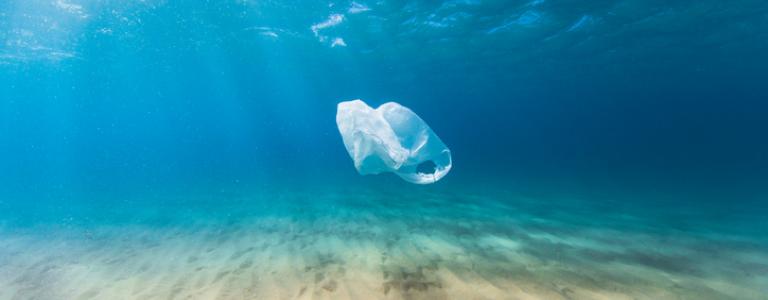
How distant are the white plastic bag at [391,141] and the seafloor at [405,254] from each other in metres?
1.30

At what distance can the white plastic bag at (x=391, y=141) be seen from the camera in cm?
560

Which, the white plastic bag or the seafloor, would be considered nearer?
the seafloor

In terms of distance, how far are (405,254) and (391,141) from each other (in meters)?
1.73

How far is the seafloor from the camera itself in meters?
4.11

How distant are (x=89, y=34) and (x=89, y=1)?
4.76 metres

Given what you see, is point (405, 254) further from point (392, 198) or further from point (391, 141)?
point (392, 198)

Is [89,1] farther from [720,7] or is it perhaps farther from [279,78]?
[720,7]

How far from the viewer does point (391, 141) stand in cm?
564

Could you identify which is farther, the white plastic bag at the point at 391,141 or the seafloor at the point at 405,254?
the white plastic bag at the point at 391,141

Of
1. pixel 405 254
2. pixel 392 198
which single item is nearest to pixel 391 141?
pixel 405 254

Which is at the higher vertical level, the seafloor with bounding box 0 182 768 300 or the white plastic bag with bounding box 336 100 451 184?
the white plastic bag with bounding box 336 100 451 184

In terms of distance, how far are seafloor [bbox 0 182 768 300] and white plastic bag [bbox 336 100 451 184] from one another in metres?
1.30

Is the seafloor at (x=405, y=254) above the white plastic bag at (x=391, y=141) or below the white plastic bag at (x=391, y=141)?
below

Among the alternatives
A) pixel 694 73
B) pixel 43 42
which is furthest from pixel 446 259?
pixel 694 73
